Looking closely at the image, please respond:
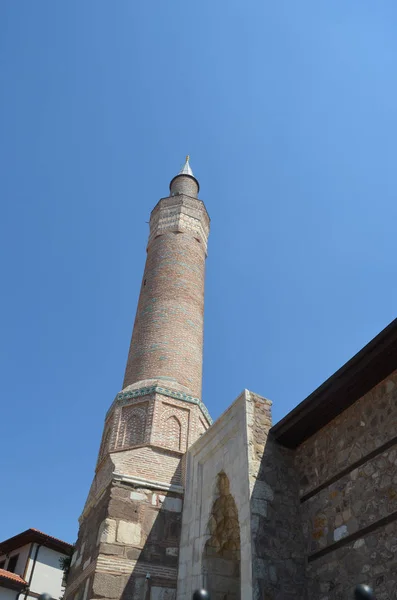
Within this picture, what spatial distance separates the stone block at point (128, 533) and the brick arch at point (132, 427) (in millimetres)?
1334

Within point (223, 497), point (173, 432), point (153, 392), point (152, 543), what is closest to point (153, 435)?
point (173, 432)

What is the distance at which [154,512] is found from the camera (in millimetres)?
6855

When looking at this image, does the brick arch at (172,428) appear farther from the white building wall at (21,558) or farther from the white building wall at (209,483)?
the white building wall at (21,558)

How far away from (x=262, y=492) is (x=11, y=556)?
12754 mm

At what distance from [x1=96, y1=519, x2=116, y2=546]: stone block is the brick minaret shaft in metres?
2.71

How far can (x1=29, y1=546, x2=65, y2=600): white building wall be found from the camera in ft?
46.3

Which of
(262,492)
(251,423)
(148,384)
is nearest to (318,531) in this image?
(262,492)

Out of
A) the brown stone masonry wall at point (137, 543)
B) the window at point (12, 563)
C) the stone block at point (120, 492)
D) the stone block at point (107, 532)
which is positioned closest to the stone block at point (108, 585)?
the brown stone masonry wall at point (137, 543)

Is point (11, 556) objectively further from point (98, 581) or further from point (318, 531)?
point (318, 531)

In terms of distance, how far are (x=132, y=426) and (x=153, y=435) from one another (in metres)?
0.52

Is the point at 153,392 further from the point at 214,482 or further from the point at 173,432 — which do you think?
the point at 214,482

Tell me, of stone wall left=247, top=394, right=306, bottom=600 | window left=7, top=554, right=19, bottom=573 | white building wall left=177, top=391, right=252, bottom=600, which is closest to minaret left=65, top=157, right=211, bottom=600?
white building wall left=177, top=391, right=252, bottom=600

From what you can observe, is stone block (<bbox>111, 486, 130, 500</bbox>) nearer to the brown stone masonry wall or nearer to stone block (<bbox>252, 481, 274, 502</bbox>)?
the brown stone masonry wall

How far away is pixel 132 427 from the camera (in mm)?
8055
